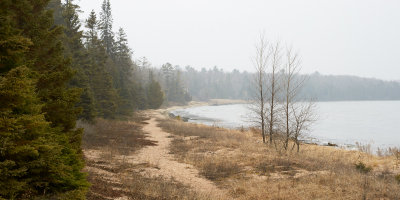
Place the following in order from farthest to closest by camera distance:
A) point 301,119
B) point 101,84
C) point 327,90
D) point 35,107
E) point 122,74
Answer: point 327,90 → point 122,74 → point 101,84 → point 301,119 → point 35,107

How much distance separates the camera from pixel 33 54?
769cm

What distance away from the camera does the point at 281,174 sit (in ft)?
41.0

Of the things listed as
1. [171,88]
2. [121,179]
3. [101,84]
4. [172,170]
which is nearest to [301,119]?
[172,170]

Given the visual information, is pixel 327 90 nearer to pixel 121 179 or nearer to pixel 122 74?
pixel 122 74

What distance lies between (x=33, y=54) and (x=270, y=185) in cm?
919

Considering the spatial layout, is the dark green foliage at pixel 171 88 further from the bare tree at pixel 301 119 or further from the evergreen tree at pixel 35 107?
the evergreen tree at pixel 35 107

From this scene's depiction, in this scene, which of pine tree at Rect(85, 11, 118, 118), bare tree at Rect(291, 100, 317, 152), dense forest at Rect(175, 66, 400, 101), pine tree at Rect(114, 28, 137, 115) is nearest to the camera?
bare tree at Rect(291, 100, 317, 152)

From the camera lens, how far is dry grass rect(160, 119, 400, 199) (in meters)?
9.72

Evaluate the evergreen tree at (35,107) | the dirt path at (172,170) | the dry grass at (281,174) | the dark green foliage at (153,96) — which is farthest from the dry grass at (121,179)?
the dark green foliage at (153,96)

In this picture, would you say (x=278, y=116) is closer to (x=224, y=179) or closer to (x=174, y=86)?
(x=224, y=179)

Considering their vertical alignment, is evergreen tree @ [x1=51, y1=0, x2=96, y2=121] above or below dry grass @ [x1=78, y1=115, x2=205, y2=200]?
above

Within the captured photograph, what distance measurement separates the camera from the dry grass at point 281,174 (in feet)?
31.9

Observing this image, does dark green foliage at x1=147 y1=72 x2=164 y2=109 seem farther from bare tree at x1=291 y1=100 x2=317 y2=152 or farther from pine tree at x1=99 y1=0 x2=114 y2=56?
bare tree at x1=291 y1=100 x2=317 y2=152

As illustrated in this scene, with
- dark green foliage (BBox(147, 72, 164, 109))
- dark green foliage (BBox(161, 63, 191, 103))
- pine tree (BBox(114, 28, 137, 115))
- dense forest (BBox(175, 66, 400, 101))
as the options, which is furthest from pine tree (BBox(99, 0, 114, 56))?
dense forest (BBox(175, 66, 400, 101))
